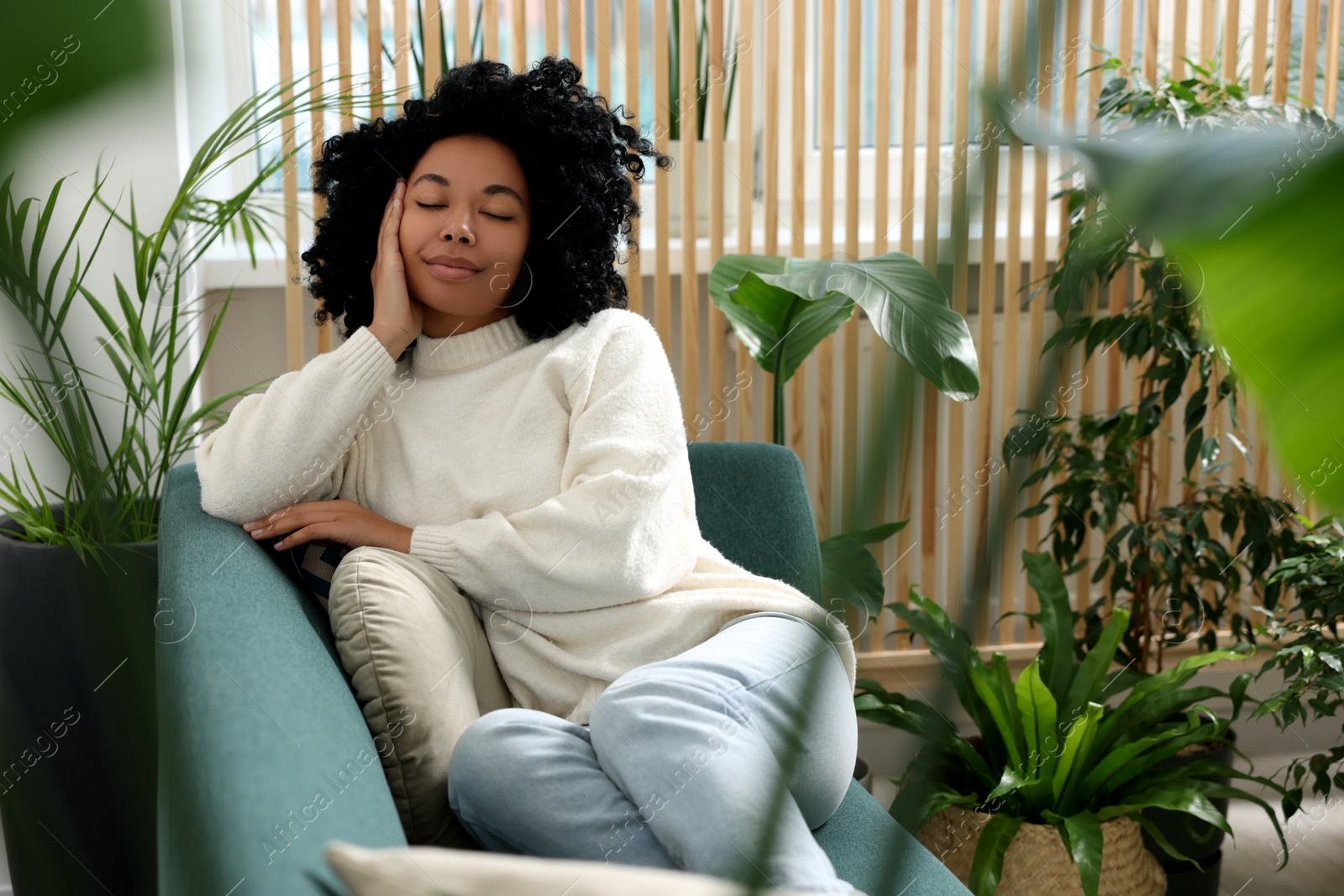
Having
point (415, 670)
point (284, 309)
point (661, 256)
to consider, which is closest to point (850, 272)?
point (661, 256)

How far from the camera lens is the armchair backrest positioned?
5.51ft

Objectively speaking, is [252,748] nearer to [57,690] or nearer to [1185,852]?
[57,690]

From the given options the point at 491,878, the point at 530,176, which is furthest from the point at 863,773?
the point at 491,878

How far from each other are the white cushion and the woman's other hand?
1.10m

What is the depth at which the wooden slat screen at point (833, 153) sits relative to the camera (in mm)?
2234

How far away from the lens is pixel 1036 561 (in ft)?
6.73

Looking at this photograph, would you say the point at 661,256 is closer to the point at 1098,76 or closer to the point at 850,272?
the point at 850,272

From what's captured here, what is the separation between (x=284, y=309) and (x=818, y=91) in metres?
1.34

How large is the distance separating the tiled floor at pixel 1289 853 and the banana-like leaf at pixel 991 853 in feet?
0.78

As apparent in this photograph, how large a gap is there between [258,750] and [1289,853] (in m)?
2.04

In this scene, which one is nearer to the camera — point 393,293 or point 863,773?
point 393,293

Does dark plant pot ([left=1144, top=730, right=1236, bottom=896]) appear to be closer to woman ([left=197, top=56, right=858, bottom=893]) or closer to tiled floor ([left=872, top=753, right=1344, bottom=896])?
tiled floor ([left=872, top=753, right=1344, bottom=896])

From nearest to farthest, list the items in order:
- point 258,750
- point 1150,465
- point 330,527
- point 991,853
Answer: point 258,750, point 330,527, point 991,853, point 1150,465

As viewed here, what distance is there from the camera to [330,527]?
Result: 1367 millimetres
